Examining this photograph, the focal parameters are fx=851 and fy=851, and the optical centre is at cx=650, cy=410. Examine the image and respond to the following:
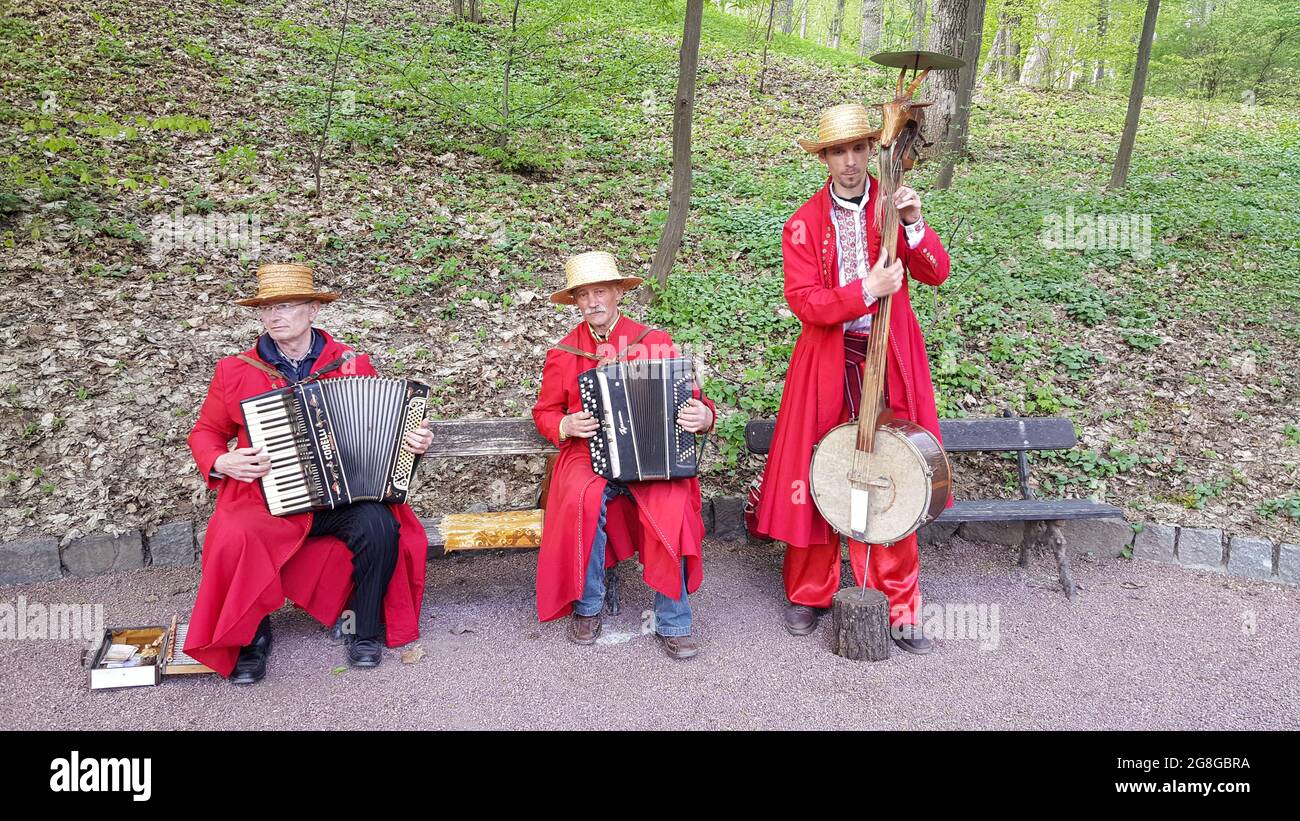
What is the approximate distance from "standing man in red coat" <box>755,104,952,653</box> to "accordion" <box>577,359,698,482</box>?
21.2 inches

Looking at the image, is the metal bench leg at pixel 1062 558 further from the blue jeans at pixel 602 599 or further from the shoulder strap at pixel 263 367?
the shoulder strap at pixel 263 367

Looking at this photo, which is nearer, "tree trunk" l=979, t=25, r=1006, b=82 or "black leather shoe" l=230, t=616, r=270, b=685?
"black leather shoe" l=230, t=616, r=270, b=685

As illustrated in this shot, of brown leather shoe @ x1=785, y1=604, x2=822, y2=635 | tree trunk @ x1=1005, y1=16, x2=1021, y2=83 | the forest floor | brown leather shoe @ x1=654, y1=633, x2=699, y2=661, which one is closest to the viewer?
brown leather shoe @ x1=654, y1=633, x2=699, y2=661

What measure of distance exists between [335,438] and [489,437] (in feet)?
3.27

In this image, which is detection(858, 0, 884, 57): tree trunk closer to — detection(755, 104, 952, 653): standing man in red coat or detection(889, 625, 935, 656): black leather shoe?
detection(755, 104, 952, 653): standing man in red coat

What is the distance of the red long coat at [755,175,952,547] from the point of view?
12.8ft

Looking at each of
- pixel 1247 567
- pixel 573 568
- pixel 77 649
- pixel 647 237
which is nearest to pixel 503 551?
pixel 573 568

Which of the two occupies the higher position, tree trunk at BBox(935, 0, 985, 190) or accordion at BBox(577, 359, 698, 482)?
tree trunk at BBox(935, 0, 985, 190)

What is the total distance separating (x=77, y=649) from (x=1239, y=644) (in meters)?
5.38

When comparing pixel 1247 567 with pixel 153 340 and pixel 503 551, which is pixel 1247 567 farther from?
pixel 153 340

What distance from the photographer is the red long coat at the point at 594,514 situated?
3.88m

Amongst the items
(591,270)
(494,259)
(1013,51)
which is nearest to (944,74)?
(494,259)

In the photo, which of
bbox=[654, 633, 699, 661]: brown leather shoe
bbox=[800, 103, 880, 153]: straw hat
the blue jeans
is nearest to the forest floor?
the blue jeans

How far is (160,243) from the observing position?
6.58 metres
